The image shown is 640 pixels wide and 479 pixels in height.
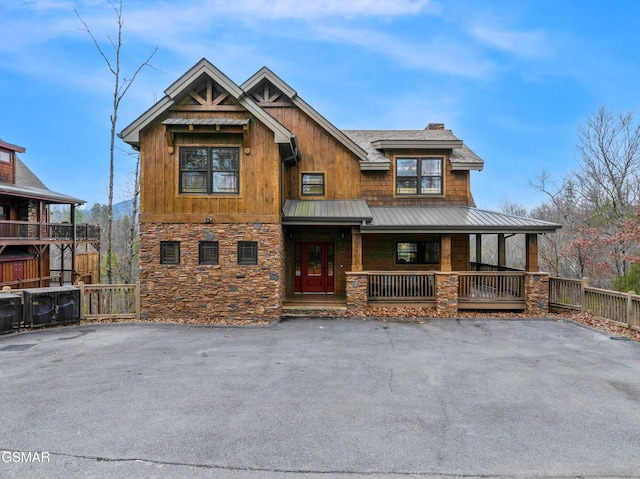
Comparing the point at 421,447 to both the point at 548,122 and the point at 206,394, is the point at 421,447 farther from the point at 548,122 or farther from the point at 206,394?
the point at 548,122

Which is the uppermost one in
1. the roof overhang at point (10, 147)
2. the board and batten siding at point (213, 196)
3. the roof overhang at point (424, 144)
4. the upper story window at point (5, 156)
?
the roof overhang at point (10, 147)

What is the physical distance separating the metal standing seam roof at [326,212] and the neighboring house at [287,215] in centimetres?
7

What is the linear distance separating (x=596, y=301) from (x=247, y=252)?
1154 cm

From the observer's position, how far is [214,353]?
7770mm

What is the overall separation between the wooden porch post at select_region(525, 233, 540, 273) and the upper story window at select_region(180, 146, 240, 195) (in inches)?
420

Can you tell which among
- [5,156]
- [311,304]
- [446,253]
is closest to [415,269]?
[446,253]

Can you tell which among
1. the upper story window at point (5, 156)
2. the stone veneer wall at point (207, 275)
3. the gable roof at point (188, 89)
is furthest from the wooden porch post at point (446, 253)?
the upper story window at point (5, 156)

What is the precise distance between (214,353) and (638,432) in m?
7.54

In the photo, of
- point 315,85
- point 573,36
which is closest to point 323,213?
point 573,36

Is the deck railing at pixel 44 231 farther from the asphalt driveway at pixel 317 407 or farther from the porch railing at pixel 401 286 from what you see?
the porch railing at pixel 401 286

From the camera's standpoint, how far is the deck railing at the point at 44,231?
1664cm

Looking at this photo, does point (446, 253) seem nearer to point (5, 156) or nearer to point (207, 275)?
point (207, 275)

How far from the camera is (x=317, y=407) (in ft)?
16.6

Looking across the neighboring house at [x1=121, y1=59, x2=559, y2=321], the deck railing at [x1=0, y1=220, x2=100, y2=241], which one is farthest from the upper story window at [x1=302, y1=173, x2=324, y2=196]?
the deck railing at [x1=0, y1=220, x2=100, y2=241]
